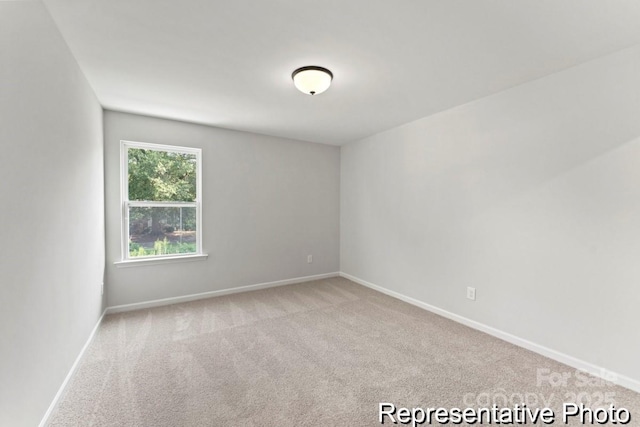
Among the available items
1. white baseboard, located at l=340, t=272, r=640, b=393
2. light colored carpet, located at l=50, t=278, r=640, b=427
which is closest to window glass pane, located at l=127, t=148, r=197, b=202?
light colored carpet, located at l=50, t=278, r=640, b=427

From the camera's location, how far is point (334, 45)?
80.4 inches

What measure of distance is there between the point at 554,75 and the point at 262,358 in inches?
134

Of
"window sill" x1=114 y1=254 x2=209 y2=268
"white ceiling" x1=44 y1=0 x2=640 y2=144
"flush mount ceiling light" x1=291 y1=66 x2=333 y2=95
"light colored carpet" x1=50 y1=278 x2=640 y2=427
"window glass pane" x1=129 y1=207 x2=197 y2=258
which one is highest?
"white ceiling" x1=44 y1=0 x2=640 y2=144

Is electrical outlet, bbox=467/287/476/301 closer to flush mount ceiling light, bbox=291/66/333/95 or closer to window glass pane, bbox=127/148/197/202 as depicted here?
flush mount ceiling light, bbox=291/66/333/95

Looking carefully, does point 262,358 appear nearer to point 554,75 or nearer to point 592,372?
point 592,372

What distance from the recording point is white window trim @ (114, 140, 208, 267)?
3.46 metres

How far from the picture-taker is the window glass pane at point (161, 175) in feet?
11.7

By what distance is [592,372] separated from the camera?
86.9 inches

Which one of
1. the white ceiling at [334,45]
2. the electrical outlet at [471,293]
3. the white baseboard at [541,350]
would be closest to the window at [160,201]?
the white ceiling at [334,45]

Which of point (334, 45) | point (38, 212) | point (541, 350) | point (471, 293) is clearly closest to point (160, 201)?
point (38, 212)

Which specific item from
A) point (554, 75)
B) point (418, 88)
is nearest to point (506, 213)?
point (554, 75)

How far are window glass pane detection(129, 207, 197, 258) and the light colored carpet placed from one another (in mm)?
797

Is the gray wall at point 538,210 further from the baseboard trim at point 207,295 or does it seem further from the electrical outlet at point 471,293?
the baseboard trim at point 207,295

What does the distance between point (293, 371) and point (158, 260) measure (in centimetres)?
239
